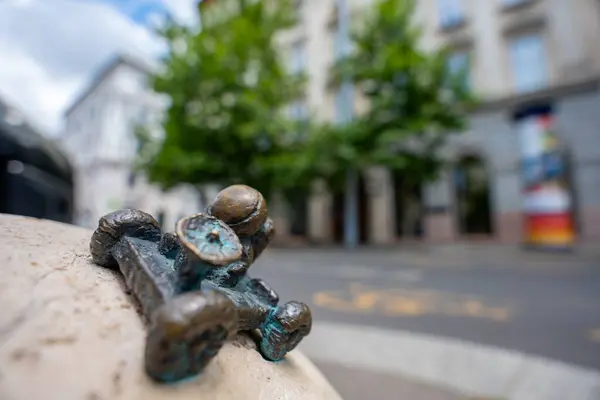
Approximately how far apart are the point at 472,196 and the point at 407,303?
8961 mm

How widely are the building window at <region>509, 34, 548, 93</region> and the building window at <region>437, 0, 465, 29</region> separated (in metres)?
1.91

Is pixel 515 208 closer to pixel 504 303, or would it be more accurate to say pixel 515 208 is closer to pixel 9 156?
pixel 504 303

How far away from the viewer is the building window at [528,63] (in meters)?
11.2

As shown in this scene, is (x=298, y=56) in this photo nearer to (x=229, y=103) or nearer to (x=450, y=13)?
(x=229, y=103)

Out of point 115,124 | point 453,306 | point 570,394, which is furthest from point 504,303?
point 115,124

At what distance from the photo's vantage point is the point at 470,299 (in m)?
4.52

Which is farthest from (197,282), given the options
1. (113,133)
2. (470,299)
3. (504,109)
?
(113,133)

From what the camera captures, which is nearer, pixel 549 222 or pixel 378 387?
pixel 378 387

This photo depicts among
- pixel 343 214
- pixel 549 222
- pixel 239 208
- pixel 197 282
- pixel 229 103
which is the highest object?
pixel 229 103

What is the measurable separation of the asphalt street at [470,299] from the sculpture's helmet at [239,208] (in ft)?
8.74

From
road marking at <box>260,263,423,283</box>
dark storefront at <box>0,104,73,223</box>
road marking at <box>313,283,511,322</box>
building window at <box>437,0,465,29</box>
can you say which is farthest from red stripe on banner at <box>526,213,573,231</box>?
dark storefront at <box>0,104,73,223</box>

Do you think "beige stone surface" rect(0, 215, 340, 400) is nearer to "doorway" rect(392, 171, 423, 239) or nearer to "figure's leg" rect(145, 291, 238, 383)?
"figure's leg" rect(145, 291, 238, 383)

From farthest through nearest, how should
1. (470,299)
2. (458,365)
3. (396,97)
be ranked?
(396,97), (470,299), (458,365)

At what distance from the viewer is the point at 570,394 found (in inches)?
61.7
